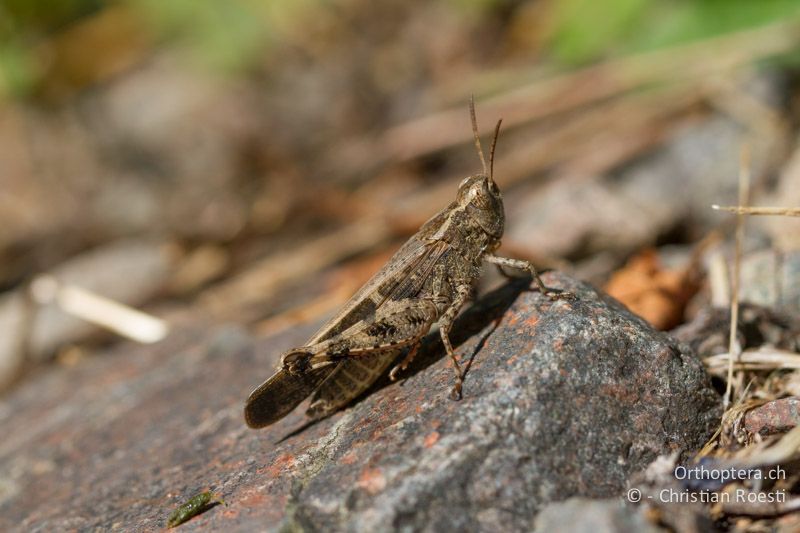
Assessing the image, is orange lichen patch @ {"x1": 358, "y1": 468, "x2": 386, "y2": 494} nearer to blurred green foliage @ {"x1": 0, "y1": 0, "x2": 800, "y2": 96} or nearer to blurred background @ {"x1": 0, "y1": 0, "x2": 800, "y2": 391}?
blurred background @ {"x1": 0, "y1": 0, "x2": 800, "y2": 391}

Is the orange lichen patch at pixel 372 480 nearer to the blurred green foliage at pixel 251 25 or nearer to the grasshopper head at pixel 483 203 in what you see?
the grasshopper head at pixel 483 203

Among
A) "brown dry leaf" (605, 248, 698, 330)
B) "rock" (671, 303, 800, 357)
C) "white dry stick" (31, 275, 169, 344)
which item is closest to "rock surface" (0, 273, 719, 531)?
"rock" (671, 303, 800, 357)

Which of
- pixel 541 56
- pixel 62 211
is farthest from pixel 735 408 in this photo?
pixel 62 211

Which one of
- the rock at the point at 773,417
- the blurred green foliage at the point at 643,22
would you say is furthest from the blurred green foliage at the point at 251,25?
the rock at the point at 773,417

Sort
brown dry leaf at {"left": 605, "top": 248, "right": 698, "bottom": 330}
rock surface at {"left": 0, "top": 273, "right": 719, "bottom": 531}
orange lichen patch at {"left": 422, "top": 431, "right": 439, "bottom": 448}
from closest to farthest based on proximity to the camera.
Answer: rock surface at {"left": 0, "top": 273, "right": 719, "bottom": 531}, orange lichen patch at {"left": 422, "top": 431, "right": 439, "bottom": 448}, brown dry leaf at {"left": 605, "top": 248, "right": 698, "bottom": 330}

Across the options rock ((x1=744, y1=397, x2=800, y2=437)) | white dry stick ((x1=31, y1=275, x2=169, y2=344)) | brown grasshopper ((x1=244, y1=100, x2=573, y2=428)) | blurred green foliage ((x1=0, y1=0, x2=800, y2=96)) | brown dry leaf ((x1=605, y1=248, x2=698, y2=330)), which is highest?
blurred green foliage ((x1=0, y1=0, x2=800, y2=96))

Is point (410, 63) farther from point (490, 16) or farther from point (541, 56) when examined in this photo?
point (541, 56)
